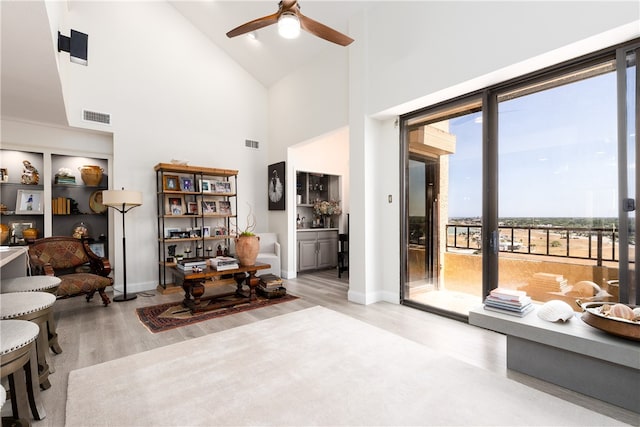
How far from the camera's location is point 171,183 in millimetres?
5078

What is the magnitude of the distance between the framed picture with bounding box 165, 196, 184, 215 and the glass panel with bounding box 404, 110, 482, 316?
3.75 meters

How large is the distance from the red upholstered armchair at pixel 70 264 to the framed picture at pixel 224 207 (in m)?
1.97

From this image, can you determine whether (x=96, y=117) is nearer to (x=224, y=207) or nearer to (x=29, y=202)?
(x=29, y=202)

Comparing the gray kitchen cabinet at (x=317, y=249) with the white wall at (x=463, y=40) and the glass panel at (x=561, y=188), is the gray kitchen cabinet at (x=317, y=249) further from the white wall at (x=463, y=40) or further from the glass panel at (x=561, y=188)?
the glass panel at (x=561, y=188)

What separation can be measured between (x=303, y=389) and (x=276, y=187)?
4.36m

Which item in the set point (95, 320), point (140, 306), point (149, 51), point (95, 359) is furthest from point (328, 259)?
point (149, 51)

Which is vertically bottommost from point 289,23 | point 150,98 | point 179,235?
point 179,235

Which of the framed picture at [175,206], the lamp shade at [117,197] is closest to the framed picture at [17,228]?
the lamp shade at [117,197]

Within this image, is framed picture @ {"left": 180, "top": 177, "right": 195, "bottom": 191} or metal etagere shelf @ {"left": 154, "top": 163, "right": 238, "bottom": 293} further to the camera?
framed picture @ {"left": 180, "top": 177, "right": 195, "bottom": 191}

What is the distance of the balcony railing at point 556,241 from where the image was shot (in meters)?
2.51

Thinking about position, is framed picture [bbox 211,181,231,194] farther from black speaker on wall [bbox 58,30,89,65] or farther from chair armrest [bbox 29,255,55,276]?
black speaker on wall [bbox 58,30,89,65]

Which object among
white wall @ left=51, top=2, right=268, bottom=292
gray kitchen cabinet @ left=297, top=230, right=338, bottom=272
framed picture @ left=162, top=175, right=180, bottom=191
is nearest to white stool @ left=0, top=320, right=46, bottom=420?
white wall @ left=51, top=2, right=268, bottom=292

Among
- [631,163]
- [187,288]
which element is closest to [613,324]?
[631,163]

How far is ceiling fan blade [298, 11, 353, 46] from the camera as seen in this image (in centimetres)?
270
